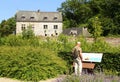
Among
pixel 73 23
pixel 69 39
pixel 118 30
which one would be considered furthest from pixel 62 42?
pixel 73 23

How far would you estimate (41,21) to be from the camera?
9338cm

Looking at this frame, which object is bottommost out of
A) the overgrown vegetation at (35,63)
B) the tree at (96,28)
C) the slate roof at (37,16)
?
the overgrown vegetation at (35,63)

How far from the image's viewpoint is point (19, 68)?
16.4 m

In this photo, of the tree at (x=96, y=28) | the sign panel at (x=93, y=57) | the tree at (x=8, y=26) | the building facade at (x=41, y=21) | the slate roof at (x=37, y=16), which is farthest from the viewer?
the tree at (x=8, y=26)

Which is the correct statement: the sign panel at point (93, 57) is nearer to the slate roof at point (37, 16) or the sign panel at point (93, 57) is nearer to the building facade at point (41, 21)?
the building facade at point (41, 21)

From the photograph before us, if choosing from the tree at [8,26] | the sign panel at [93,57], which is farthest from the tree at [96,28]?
the tree at [8,26]

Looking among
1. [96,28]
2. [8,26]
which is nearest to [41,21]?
[8,26]

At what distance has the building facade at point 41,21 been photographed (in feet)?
301

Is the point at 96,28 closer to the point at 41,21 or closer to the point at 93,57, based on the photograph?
the point at 93,57

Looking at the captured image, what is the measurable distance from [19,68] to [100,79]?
33.0ft

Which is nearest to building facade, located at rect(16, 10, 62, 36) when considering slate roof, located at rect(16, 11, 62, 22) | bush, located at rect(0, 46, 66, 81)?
slate roof, located at rect(16, 11, 62, 22)

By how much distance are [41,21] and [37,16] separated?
1625mm

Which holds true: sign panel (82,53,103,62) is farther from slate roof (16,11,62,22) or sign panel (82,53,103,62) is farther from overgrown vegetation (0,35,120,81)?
slate roof (16,11,62,22)

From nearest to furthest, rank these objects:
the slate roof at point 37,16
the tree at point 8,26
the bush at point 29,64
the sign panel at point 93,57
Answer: the bush at point 29,64
the sign panel at point 93,57
the slate roof at point 37,16
the tree at point 8,26
